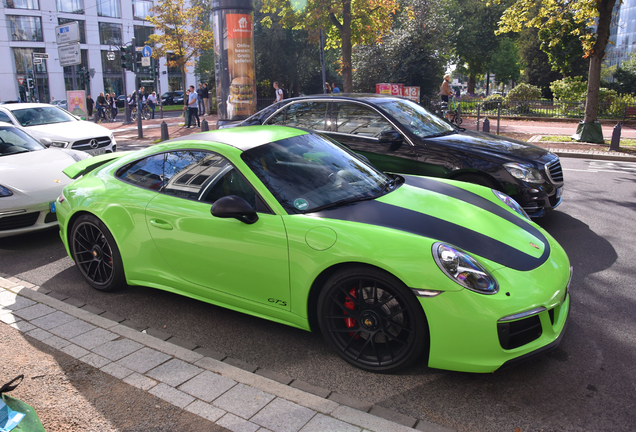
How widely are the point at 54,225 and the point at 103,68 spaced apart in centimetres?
5153

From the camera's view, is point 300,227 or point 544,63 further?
point 544,63

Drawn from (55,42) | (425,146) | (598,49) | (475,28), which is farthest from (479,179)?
(55,42)

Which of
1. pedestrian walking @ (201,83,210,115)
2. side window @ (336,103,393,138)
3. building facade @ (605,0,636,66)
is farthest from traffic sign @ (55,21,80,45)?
building facade @ (605,0,636,66)

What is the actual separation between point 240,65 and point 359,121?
33.3ft

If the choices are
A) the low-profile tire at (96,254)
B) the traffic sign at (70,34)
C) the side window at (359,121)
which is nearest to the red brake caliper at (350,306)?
the low-profile tire at (96,254)

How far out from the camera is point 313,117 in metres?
7.15

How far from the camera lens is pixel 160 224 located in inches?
154

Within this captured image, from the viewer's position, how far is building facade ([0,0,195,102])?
46.7 metres

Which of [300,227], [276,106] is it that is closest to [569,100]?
[276,106]

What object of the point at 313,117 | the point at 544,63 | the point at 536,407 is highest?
the point at 544,63

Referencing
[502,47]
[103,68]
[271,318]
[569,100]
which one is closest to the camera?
[271,318]

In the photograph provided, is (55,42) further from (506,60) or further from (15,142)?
(15,142)

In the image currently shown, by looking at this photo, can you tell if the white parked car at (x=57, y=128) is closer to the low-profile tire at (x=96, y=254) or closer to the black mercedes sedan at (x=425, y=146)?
the black mercedes sedan at (x=425, y=146)

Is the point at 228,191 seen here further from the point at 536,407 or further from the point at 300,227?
the point at 536,407
